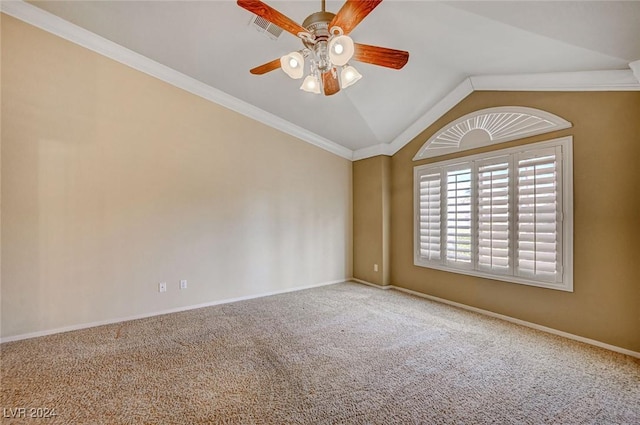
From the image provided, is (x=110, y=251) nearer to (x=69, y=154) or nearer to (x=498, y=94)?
(x=69, y=154)

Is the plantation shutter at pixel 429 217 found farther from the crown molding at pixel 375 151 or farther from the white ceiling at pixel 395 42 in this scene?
the white ceiling at pixel 395 42

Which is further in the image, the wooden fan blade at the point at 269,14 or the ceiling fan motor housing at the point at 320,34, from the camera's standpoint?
the ceiling fan motor housing at the point at 320,34

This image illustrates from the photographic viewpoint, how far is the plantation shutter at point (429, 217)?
13.7 feet

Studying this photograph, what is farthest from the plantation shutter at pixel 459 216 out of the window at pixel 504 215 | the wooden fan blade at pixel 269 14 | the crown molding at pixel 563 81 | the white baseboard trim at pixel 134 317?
the wooden fan blade at pixel 269 14

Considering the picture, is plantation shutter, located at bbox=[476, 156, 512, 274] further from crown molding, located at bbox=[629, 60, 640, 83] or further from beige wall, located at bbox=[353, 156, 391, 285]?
beige wall, located at bbox=[353, 156, 391, 285]

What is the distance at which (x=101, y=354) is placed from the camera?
2584mm

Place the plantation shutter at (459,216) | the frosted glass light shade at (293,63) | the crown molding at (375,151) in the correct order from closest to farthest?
the frosted glass light shade at (293,63)
the plantation shutter at (459,216)
the crown molding at (375,151)

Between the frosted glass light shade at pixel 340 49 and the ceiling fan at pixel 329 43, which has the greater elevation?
the ceiling fan at pixel 329 43

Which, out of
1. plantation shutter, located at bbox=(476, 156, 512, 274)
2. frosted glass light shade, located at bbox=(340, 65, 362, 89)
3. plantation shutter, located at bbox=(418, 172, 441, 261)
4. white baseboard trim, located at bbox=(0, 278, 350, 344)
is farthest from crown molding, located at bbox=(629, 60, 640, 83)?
white baseboard trim, located at bbox=(0, 278, 350, 344)

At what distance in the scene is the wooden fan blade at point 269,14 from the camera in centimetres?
164

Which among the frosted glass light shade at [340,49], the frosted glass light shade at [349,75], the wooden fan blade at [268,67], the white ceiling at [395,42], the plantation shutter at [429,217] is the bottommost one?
the plantation shutter at [429,217]

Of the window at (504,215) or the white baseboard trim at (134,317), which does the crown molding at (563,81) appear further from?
the white baseboard trim at (134,317)

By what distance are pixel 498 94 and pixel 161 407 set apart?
14.9 ft

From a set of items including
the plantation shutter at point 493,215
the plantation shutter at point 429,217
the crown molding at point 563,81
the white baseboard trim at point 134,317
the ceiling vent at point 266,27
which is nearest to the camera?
the crown molding at point 563,81
